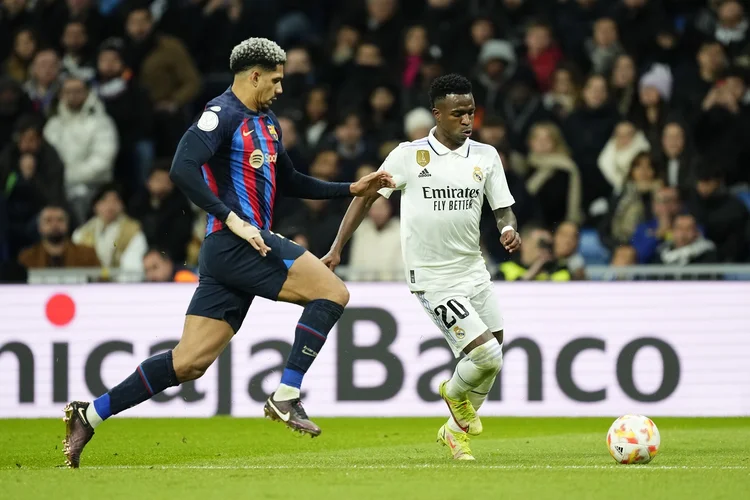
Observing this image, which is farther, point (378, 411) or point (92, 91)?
point (92, 91)

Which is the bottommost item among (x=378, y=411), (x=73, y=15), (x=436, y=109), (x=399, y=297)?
(x=378, y=411)

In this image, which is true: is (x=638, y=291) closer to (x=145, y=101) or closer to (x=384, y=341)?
(x=384, y=341)

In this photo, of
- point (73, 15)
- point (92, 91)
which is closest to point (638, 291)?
point (92, 91)

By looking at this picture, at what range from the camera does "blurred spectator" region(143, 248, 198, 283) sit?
13.9 m

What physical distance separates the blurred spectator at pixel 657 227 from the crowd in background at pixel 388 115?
1.0 inches

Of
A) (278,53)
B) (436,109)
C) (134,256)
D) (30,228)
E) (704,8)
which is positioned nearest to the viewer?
(278,53)

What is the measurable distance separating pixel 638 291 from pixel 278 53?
5957mm

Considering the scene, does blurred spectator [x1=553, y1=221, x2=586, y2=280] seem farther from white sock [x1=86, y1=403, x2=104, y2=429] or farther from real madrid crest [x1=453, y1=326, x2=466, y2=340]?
white sock [x1=86, y1=403, x2=104, y2=429]

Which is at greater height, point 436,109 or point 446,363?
point 436,109

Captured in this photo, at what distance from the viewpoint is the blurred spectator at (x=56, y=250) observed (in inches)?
560

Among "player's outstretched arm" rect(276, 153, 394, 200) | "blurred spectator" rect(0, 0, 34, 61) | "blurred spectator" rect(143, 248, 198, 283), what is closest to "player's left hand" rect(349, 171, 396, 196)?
"player's outstretched arm" rect(276, 153, 394, 200)

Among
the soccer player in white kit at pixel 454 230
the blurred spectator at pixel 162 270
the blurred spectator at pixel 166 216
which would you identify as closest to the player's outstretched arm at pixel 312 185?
the soccer player in white kit at pixel 454 230

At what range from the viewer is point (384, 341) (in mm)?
13219

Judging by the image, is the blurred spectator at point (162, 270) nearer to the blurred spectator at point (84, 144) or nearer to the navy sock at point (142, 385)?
the blurred spectator at point (84, 144)
